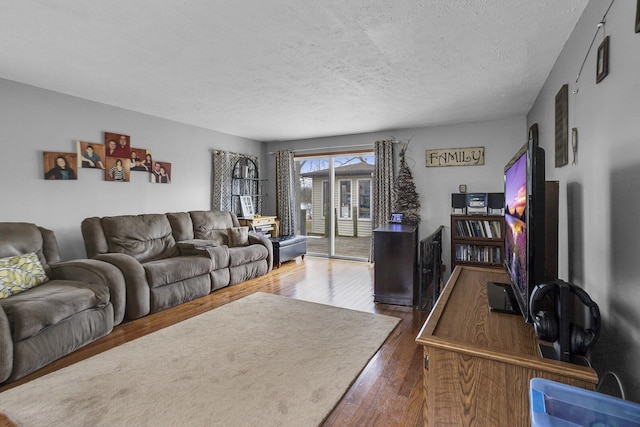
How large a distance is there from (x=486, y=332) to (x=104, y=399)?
2.20 meters

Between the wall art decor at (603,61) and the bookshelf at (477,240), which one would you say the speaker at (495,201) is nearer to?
the bookshelf at (477,240)

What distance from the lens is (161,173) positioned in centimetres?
476

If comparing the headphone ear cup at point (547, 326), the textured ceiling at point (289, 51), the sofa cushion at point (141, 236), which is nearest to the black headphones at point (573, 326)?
the headphone ear cup at point (547, 326)

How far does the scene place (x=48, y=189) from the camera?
11.6 feet

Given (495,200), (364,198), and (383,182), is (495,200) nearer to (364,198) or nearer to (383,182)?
(383,182)

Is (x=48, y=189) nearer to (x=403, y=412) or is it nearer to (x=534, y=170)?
(x=403, y=412)

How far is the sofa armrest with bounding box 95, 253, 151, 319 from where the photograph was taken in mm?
3176

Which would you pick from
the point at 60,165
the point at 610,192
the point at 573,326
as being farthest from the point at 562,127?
the point at 60,165

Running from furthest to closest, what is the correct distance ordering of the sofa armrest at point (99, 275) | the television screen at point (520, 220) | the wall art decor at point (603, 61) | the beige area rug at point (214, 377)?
the sofa armrest at point (99, 275)
the beige area rug at point (214, 377)
the wall art decor at point (603, 61)
the television screen at point (520, 220)

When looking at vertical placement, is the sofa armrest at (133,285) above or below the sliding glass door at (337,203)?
below

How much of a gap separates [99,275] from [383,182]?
A: 4313 mm

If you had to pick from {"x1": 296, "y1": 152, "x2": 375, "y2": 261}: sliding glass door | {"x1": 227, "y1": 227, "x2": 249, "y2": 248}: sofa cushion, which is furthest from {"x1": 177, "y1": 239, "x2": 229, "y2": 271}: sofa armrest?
{"x1": 296, "y1": 152, "x2": 375, "y2": 261}: sliding glass door

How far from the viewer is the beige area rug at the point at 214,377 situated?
1782 mm

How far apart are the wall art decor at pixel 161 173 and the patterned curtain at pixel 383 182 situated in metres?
3.44
